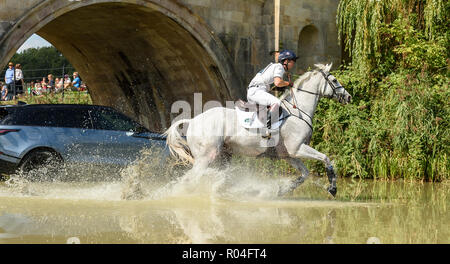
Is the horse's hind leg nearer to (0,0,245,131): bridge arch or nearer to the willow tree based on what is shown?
the willow tree

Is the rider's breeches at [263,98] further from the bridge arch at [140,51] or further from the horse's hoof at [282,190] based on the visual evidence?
the bridge arch at [140,51]

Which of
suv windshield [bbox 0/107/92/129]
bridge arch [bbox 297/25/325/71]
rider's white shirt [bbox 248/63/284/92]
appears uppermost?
bridge arch [bbox 297/25/325/71]

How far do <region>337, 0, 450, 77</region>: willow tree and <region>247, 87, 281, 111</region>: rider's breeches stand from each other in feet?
20.4

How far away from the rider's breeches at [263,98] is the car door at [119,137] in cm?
295

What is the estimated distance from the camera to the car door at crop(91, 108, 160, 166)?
12648 millimetres

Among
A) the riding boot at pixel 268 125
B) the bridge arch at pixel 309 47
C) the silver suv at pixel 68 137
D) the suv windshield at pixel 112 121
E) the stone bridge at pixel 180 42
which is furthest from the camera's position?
the bridge arch at pixel 309 47

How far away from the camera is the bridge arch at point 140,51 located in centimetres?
1678

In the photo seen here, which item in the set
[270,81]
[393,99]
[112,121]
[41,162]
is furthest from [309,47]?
[41,162]

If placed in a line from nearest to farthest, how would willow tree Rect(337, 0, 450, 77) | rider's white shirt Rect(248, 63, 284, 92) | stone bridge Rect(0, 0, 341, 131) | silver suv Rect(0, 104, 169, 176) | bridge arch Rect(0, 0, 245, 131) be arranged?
rider's white shirt Rect(248, 63, 284, 92)
silver suv Rect(0, 104, 169, 176)
willow tree Rect(337, 0, 450, 77)
bridge arch Rect(0, 0, 245, 131)
stone bridge Rect(0, 0, 341, 131)

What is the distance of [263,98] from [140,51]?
404 inches

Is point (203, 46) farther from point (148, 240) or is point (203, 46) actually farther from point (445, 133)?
point (148, 240)

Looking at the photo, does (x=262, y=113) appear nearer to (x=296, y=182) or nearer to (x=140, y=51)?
(x=296, y=182)

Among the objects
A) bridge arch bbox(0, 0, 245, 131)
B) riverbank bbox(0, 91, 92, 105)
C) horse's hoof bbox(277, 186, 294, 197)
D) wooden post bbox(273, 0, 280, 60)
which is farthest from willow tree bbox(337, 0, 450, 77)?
riverbank bbox(0, 91, 92, 105)

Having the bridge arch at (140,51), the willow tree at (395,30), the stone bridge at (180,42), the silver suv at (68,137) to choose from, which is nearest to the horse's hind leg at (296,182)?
the silver suv at (68,137)
